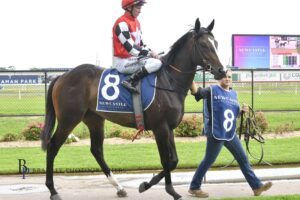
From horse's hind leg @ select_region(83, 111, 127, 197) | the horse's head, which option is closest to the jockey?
the horse's head

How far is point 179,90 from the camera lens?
6305mm

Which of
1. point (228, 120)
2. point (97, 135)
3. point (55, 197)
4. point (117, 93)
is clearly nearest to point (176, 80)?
point (117, 93)

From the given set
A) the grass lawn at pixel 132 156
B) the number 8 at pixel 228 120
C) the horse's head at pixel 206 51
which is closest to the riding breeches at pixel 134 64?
the horse's head at pixel 206 51

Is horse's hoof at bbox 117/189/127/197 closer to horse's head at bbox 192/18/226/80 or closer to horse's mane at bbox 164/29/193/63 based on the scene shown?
horse's mane at bbox 164/29/193/63

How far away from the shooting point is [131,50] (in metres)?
6.31

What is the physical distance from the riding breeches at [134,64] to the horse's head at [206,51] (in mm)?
538

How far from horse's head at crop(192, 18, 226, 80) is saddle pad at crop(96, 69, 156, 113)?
2.23 ft

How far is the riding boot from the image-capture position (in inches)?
245

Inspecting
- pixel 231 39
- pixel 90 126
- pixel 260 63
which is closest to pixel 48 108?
pixel 90 126

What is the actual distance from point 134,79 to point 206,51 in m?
1.04

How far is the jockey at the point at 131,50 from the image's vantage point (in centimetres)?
627

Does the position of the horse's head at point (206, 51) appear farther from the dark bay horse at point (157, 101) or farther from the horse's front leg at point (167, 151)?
the horse's front leg at point (167, 151)

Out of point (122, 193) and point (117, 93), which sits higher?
point (117, 93)

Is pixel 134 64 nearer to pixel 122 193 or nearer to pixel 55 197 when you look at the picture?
pixel 122 193
